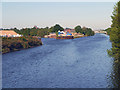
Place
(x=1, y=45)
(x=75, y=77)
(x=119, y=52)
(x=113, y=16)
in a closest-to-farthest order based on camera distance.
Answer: (x=75, y=77)
(x=119, y=52)
(x=113, y=16)
(x=1, y=45)

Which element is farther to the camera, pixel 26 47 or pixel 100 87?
pixel 26 47

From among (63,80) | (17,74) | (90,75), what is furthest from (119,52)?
(17,74)

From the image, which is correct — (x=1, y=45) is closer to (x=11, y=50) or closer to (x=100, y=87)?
(x=11, y=50)

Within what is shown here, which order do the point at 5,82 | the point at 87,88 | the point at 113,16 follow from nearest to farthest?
the point at 87,88 < the point at 5,82 < the point at 113,16

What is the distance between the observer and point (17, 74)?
32.4m

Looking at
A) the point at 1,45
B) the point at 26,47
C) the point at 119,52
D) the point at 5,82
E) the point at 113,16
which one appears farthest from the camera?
the point at 26,47

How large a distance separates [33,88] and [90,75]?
40.8 feet

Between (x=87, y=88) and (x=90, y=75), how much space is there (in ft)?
23.1

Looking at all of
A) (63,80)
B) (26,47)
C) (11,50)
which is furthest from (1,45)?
(63,80)

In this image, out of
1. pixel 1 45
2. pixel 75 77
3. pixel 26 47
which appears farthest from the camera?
pixel 26 47

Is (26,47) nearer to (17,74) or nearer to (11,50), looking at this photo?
(11,50)

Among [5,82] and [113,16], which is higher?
[113,16]

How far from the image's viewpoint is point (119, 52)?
103 ft

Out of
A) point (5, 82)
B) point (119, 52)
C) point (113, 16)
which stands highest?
point (113, 16)
